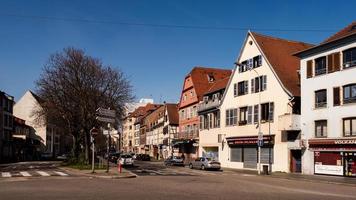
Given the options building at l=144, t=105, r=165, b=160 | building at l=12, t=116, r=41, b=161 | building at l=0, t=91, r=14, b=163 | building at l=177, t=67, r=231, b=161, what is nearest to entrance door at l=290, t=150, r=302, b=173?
building at l=177, t=67, r=231, b=161

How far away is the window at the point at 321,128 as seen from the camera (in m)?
41.9

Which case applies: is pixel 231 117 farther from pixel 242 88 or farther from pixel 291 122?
pixel 291 122

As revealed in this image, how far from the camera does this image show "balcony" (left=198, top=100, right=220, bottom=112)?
63.3 meters

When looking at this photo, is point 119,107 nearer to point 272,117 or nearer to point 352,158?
point 272,117

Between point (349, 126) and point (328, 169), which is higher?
point (349, 126)

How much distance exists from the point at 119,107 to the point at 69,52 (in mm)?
7466

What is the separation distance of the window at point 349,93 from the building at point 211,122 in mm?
23037

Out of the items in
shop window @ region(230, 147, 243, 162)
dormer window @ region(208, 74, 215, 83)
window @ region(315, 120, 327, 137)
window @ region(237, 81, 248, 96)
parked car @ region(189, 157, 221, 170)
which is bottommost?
parked car @ region(189, 157, 221, 170)

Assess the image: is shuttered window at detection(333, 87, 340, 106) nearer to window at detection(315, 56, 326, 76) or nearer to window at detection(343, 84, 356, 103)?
window at detection(343, 84, 356, 103)

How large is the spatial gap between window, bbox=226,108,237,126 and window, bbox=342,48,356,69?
1916 cm

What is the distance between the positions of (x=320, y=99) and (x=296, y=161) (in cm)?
671

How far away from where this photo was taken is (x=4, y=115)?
80812 millimetres

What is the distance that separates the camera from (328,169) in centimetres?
4128

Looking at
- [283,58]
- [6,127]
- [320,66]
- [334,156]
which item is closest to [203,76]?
[283,58]
